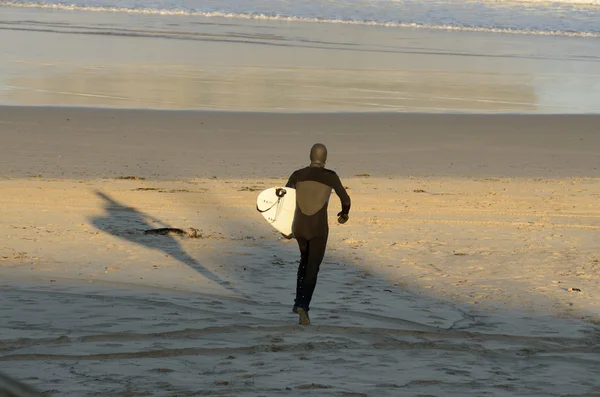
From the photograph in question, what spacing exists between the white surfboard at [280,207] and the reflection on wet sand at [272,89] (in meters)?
12.6

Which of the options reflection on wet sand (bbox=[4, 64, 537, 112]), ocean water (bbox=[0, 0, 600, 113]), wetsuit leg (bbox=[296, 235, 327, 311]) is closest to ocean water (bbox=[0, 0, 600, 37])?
ocean water (bbox=[0, 0, 600, 113])

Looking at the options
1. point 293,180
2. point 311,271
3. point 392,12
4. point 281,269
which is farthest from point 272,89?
point 392,12

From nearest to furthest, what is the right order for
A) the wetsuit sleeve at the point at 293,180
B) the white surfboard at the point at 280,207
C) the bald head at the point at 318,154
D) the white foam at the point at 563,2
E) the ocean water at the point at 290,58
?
1. the bald head at the point at 318,154
2. the wetsuit sleeve at the point at 293,180
3. the white surfboard at the point at 280,207
4. the ocean water at the point at 290,58
5. the white foam at the point at 563,2

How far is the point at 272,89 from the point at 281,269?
1400 cm

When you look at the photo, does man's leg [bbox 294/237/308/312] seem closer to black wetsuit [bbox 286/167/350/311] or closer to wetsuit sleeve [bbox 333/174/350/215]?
black wetsuit [bbox 286/167/350/311]

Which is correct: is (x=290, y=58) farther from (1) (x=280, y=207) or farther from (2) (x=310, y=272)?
(2) (x=310, y=272)

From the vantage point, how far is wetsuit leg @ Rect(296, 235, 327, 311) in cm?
718

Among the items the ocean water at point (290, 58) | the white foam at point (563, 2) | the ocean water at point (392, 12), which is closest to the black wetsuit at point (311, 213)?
the ocean water at point (290, 58)

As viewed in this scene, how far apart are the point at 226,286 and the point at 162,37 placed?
27.2 m

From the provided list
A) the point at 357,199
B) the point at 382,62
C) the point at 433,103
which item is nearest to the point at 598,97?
the point at 433,103

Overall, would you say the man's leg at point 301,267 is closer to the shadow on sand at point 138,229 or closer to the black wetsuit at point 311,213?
the black wetsuit at point 311,213

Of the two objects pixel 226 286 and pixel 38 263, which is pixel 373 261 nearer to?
pixel 226 286

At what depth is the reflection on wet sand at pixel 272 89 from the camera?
2069cm

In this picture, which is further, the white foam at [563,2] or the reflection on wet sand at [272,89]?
the white foam at [563,2]
